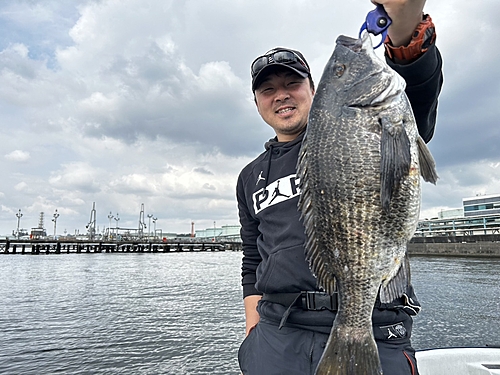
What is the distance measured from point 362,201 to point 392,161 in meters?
0.26

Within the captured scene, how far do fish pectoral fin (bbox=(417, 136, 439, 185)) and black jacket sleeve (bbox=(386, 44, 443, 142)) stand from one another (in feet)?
1.29

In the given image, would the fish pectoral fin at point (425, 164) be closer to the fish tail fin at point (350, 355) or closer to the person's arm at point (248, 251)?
the fish tail fin at point (350, 355)

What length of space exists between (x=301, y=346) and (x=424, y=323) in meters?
13.1

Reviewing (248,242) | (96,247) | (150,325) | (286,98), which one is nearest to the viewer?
(286,98)

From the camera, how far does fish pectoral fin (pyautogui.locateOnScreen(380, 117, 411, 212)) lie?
1803mm

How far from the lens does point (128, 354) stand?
10289mm

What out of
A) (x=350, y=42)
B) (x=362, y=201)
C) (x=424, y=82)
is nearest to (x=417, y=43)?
(x=424, y=82)

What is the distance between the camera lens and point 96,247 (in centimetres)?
6938

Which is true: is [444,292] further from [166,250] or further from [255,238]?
[166,250]

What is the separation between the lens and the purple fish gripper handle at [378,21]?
1833mm

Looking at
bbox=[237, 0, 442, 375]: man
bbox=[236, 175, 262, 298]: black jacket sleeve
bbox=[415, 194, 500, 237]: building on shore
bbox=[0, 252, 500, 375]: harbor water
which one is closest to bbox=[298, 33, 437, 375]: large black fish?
bbox=[237, 0, 442, 375]: man

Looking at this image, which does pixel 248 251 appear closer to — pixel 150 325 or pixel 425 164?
pixel 425 164

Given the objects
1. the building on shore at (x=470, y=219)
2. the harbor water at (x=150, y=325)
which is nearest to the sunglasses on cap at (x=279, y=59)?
the harbor water at (x=150, y=325)

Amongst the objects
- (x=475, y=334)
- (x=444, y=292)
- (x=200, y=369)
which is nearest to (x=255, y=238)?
(x=200, y=369)
